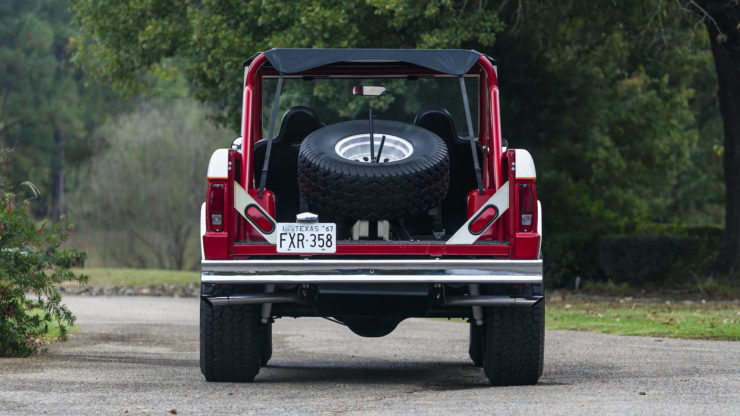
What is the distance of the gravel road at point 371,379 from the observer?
661cm

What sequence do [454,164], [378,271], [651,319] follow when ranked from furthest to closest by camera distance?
[651,319] → [454,164] → [378,271]

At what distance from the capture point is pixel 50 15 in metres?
59.1

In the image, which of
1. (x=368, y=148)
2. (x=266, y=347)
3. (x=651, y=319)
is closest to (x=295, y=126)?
(x=368, y=148)

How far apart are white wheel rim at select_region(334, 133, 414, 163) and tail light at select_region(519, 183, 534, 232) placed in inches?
29.1

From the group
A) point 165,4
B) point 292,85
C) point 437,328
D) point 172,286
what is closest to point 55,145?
point 172,286

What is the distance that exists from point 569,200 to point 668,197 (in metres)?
14.7

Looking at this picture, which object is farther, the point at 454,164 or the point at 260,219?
the point at 454,164

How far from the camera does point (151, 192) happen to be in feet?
146

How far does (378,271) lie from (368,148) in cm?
94

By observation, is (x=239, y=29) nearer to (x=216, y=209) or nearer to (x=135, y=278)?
(x=135, y=278)

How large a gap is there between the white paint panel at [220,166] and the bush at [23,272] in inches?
126

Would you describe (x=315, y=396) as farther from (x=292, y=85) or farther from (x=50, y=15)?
(x=50, y=15)

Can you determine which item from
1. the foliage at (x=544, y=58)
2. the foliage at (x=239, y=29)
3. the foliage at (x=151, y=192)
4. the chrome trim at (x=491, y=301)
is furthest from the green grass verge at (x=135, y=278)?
the chrome trim at (x=491, y=301)

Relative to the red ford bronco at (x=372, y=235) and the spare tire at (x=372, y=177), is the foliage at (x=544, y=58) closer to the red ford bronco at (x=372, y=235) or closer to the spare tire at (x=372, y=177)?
the red ford bronco at (x=372, y=235)
